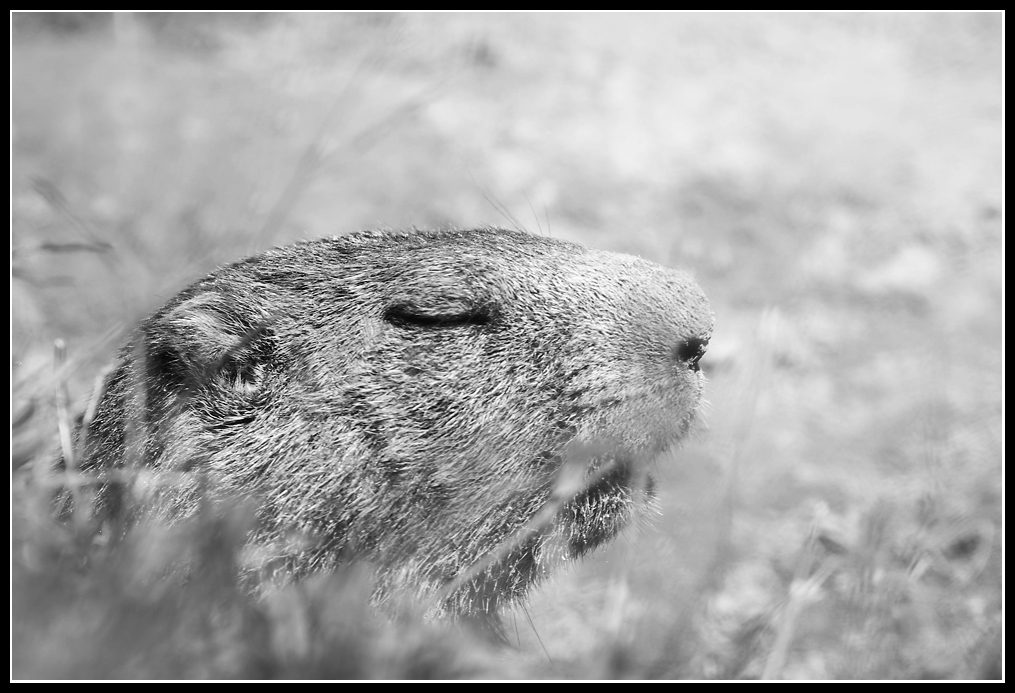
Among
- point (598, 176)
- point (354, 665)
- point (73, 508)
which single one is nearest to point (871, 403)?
point (598, 176)

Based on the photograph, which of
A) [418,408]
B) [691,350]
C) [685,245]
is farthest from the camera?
[685,245]

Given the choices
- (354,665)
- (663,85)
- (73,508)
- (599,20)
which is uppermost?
(599,20)

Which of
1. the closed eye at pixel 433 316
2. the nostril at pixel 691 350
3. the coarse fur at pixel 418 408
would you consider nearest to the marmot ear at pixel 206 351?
the coarse fur at pixel 418 408

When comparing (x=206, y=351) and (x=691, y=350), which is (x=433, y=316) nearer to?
(x=206, y=351)

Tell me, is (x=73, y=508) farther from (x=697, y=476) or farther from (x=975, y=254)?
(x=975, y=254)

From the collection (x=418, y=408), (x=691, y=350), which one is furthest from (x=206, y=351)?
(x=691, y=350)

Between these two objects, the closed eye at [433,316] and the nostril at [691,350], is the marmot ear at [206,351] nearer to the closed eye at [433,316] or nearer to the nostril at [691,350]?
the closed eye at [433,316]

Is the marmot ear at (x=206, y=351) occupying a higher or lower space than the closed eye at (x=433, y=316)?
lower
